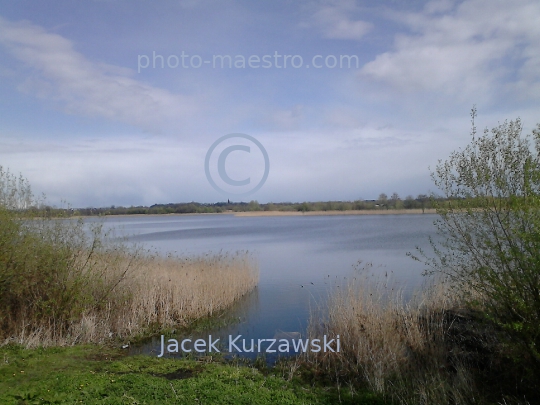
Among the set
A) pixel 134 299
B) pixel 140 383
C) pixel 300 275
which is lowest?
pixel 300 275

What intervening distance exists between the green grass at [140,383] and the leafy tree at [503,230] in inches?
71.9

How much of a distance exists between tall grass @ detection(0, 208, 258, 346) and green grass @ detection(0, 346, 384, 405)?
952 millimetres

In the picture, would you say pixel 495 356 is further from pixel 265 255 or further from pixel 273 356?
pixel 265 255

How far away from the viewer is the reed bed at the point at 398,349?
17.0 feet

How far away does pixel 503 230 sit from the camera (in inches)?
191

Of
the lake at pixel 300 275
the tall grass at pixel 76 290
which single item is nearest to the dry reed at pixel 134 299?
the tall grass at pixel 76 290

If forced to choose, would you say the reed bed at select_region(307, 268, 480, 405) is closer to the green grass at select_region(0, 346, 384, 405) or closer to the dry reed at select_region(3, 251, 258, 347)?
the green grass at select_region(0, 346, 384, 405)

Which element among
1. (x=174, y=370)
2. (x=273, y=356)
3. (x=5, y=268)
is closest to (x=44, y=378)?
(x=174, y=370)

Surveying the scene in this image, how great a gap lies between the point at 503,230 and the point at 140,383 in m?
4.57

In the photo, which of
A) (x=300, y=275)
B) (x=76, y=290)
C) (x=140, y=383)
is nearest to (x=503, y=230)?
(x=140, y=383)

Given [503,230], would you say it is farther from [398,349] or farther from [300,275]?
[300,275]

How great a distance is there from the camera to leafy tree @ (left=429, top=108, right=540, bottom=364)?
4.47 metres

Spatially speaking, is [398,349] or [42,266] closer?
[398,349]

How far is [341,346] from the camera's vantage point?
6.83 m
